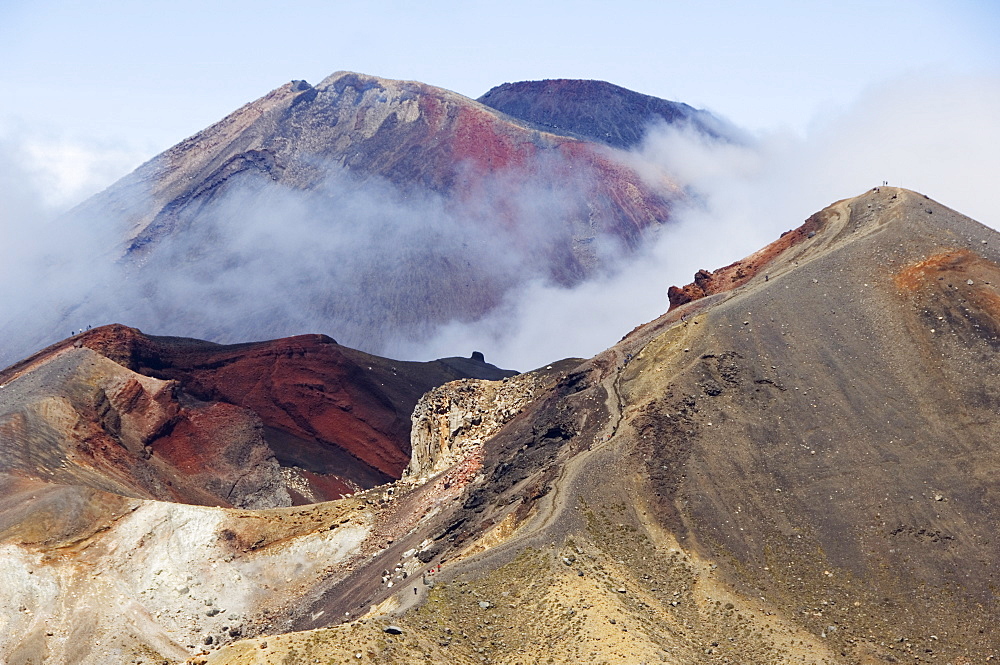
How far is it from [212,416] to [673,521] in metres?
56.9

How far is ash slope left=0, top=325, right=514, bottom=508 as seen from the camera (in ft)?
278

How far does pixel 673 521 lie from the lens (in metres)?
56.8

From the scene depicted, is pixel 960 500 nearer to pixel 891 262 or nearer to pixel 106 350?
pixel 891 262

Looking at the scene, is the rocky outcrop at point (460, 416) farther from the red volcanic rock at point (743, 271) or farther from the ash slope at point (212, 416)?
the ash slope at point (212, 416)

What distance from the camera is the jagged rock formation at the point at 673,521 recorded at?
49562 millimetres

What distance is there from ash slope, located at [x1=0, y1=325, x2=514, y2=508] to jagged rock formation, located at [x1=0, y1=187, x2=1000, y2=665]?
11186 mm

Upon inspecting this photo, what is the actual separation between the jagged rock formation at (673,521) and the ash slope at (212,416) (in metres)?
11.2

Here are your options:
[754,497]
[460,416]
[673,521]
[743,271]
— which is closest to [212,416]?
[460,416]

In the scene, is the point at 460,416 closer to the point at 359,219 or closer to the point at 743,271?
the point at 743,271

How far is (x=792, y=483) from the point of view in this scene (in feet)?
193

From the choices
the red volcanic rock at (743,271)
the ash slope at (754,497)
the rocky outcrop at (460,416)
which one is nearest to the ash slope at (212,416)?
the rocky outcrop at (460,416)

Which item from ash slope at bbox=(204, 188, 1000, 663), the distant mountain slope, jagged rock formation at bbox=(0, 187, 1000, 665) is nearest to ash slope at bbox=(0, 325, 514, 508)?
jagged rock formation at bbox=(0, 187, 1000, 665)

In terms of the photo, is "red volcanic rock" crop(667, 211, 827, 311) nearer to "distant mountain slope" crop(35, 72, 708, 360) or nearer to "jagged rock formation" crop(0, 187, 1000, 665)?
"jagged rock formation" crop(0, 187, 1000, 665)

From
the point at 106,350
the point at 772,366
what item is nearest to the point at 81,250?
the point at 106,350
